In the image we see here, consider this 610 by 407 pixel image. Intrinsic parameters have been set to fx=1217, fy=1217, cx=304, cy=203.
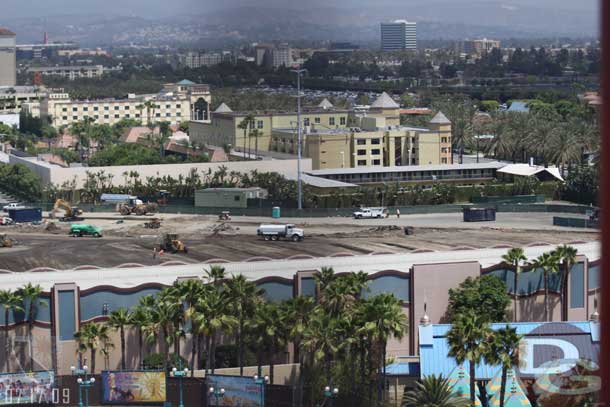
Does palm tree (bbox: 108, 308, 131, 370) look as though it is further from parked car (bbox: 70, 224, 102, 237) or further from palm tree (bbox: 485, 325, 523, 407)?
parked car (bbox: 70, 224, 102, 237)

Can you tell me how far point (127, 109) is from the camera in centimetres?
4141

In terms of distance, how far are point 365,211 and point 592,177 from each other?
420 cm

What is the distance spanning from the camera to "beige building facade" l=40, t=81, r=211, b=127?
40.6 metres

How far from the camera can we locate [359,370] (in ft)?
30.1

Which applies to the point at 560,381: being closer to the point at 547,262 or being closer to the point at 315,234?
the point at 547,262

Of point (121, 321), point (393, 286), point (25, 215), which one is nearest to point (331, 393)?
point (121, 321)

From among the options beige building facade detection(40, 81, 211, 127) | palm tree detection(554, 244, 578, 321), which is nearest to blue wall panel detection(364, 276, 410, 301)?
palm tree detection(554, 244, 578, 321)

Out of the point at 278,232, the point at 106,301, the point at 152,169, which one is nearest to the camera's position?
the point at 106,301

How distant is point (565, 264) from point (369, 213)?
690 centimetres

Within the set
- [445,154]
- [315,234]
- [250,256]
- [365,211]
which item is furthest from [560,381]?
[445,154]

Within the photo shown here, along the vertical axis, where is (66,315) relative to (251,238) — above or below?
above

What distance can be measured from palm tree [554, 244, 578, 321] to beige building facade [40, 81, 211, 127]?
95.7 ft

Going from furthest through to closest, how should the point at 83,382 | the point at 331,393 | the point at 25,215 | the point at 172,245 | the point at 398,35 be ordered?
the point at 398,35 < the point at 25,215 < the point at 172,245 < the point at 83,382 < the point at 331,393

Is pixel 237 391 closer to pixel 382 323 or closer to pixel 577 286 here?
pixel 382 323
